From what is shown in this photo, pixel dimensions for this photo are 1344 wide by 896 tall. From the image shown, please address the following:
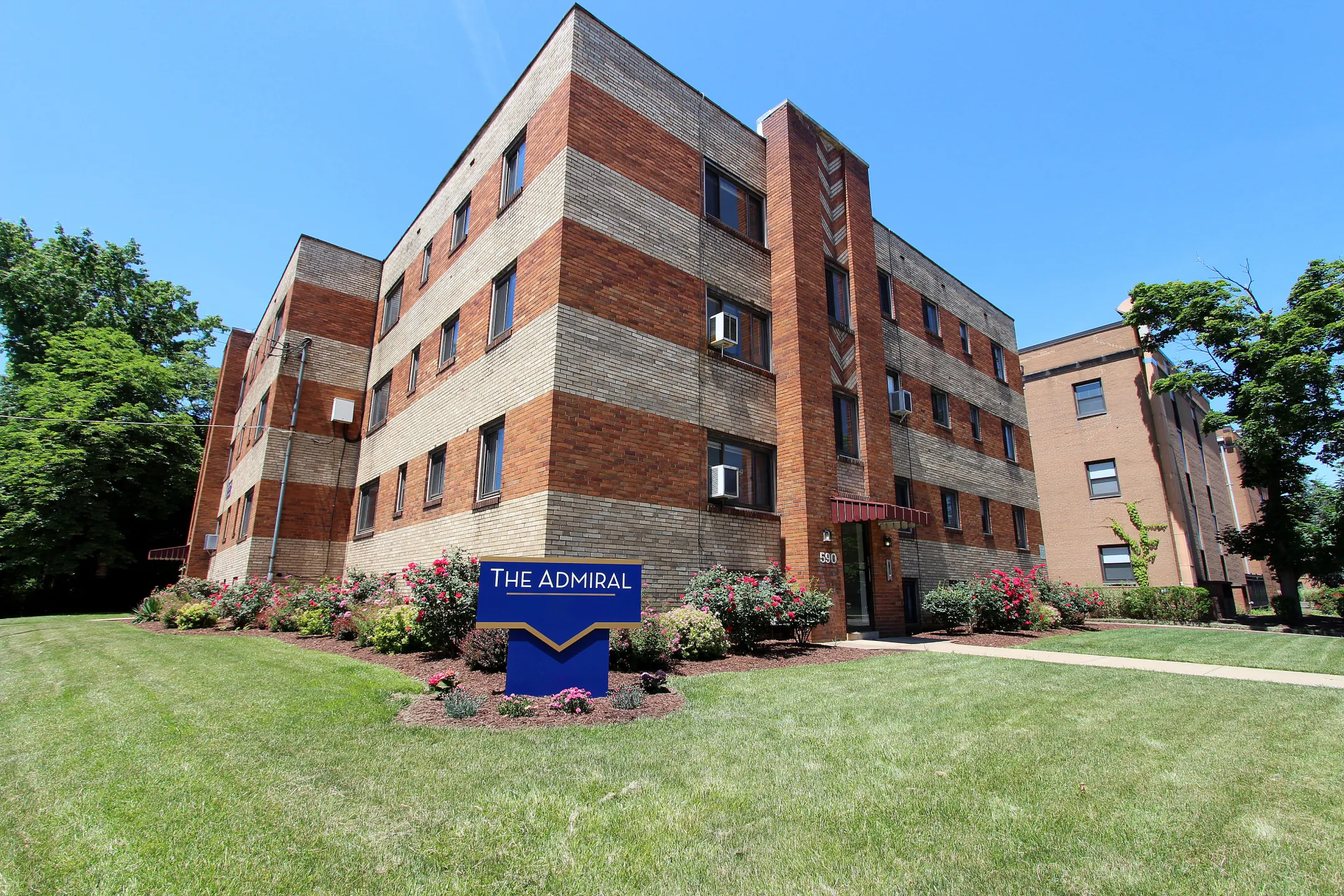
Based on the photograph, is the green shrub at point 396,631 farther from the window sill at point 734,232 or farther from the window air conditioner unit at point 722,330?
the window sill at point 734,232

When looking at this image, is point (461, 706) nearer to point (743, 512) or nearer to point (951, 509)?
point (743, 512)

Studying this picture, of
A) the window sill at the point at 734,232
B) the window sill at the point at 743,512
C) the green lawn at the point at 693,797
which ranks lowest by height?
the green lawn at the point at 693,797

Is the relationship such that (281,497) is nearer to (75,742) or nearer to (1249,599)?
(75,742)

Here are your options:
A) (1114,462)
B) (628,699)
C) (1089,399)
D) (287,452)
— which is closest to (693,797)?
(628,699)

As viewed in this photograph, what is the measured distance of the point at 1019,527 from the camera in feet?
77.7

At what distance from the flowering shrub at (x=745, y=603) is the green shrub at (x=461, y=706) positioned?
5.15 meters

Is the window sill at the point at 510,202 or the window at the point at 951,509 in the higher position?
the window sill at the point at 510,202

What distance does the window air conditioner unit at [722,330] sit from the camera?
13633 millimetres

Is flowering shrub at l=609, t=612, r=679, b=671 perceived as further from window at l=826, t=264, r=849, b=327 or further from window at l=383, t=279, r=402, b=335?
window at l=383, t=279, r=402, b=335

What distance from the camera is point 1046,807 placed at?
4004mm

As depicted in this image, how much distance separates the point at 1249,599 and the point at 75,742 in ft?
157

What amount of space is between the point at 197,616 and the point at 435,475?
8.89 metres

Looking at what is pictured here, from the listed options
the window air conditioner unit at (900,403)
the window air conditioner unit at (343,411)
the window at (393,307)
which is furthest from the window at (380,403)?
the window air conditioner unit at (900,403)

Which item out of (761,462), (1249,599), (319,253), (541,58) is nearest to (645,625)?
(761,462)
